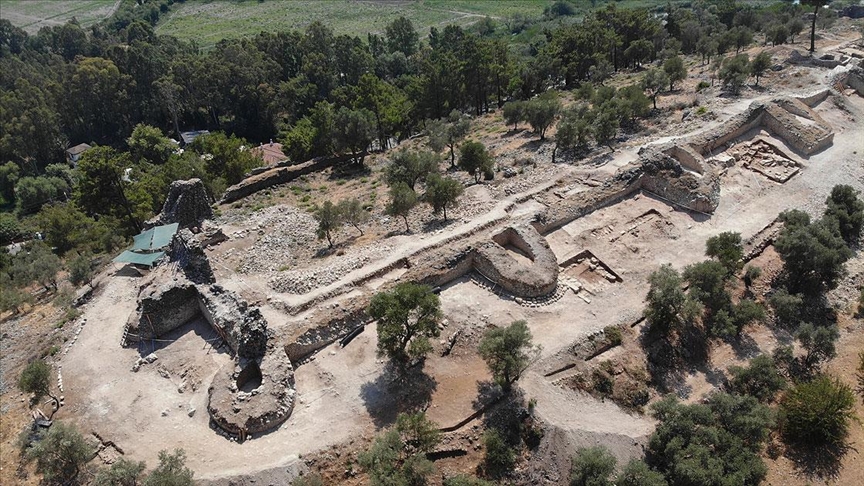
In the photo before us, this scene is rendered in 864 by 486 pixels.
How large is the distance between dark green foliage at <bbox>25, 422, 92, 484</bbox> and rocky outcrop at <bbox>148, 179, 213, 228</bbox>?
19.5 meters

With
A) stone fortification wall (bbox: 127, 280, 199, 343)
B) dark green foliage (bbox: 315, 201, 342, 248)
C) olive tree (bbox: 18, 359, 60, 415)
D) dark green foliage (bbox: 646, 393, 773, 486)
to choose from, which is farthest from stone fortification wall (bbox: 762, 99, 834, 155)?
olive tree (bbox: 18, 359, 60, 415)

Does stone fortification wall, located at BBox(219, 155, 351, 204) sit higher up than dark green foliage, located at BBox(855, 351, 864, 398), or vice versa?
stone fortification wall, located at BBox(219, 155, 351, 204)

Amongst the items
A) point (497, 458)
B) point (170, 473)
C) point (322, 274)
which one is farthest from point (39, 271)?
point (497, 458)

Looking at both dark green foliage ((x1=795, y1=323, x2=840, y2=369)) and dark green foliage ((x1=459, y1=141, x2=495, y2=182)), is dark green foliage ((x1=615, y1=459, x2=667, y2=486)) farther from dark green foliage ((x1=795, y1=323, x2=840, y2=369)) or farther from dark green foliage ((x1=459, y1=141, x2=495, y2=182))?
dark green foliage ((x1=459, y1=141, x2=495, y2=182))

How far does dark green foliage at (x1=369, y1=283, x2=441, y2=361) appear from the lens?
26312 millimetres

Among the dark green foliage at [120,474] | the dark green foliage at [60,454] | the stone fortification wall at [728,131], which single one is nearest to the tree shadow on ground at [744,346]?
the stone fortification wall at [728,131]

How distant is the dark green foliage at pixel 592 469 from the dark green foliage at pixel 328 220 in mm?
23471

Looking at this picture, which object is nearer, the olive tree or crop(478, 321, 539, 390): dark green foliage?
crop(478, 321, 539, 390): dark green foliage

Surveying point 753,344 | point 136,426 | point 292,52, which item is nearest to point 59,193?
point 292,52

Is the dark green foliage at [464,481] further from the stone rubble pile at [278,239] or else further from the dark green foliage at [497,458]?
the stone rubble pile at [278,239]

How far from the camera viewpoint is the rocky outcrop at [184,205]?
130ft

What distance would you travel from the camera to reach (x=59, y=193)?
7112 centimetres

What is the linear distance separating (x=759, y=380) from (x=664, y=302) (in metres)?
5.86

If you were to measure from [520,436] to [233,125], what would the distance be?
244 feet
